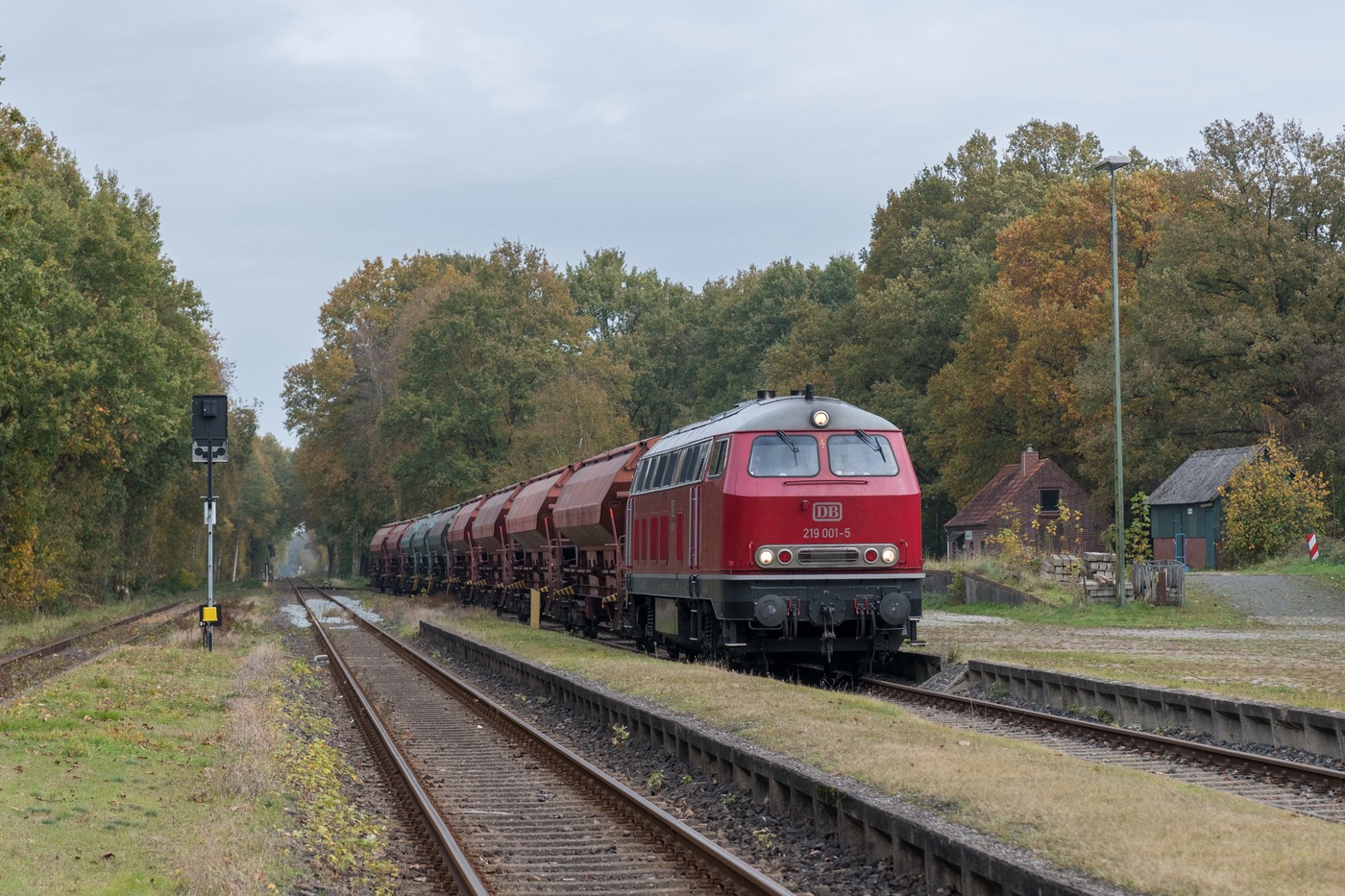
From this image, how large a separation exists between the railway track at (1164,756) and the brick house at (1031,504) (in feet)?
137

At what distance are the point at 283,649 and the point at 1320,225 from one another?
39.6 metres

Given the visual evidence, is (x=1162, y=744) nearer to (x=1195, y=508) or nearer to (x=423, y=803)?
(x=423, y=803)

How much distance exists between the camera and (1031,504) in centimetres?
5809

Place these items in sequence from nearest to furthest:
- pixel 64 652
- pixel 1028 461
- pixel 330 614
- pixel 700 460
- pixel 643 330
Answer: pixel 700 460
pixel 64 652
pixel 330 614
pixel 1028 461
pixel 643 330

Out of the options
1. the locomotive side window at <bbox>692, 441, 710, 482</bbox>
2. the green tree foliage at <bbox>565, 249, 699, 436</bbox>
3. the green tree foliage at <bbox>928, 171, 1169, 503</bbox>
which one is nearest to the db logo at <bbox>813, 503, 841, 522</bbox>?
the locomotive side window at <bbox>692, 441, 710, 482</bbox>

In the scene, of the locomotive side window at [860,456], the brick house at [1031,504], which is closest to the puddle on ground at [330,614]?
the locomotive side window at [860,456]

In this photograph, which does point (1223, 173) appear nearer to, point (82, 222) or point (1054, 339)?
point (1054, 339)

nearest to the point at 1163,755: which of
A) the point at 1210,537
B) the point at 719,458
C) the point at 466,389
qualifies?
the point at 719,458

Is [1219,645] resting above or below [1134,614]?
below

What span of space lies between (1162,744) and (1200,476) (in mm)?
40972

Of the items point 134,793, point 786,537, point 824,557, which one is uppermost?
point 786,537

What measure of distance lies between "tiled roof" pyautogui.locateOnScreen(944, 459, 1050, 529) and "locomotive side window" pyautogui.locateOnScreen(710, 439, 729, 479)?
40.1 metres

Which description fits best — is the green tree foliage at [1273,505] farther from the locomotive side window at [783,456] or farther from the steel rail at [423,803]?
the steel rail at [423,803]

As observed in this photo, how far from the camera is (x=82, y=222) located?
42.2 m
